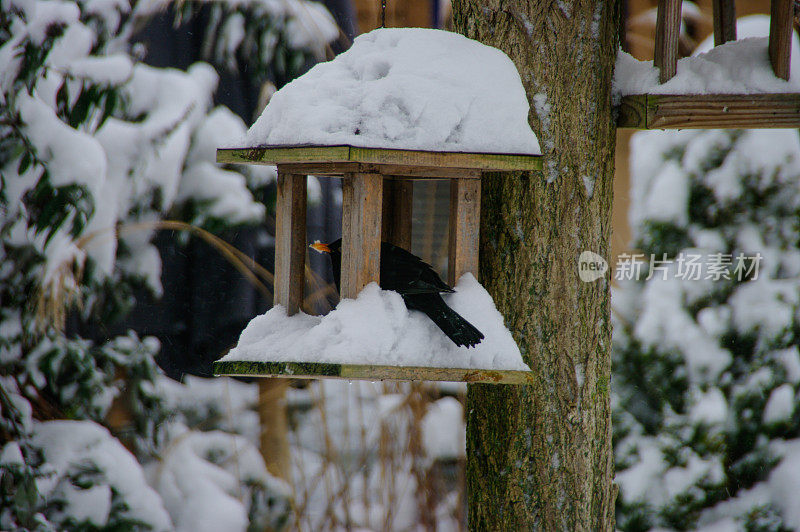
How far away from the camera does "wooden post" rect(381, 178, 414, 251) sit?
1768mm

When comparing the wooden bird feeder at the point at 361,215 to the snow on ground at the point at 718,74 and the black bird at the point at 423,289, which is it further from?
the snow on ground at the point at 718,74

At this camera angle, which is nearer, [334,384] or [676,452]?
[676,452]

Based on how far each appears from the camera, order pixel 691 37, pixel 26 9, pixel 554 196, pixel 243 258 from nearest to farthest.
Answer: pixel 554 196
pixel 26 9
pixel 243 258
pixel 691 37

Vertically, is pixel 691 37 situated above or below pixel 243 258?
above

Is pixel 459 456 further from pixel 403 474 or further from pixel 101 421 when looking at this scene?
pixel 101 421

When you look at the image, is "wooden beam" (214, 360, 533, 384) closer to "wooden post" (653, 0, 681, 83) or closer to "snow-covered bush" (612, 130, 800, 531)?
"wooden post" (653, 0, 681, 83)

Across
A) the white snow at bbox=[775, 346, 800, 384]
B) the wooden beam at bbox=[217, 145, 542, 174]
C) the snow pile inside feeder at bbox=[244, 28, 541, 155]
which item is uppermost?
the snow pile inside feeder at bbox=[244, 28, 541, 155]

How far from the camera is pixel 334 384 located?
3244mm

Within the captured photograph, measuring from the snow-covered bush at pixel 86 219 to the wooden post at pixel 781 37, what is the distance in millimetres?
1957

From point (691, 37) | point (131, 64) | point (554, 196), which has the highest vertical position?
point (691, 37)

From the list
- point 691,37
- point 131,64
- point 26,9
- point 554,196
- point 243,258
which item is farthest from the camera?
point 691,37

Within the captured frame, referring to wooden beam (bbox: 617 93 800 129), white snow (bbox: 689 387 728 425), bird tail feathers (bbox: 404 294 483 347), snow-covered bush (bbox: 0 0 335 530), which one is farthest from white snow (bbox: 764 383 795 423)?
snow-covered bush (bbox: 0 0 335 530)

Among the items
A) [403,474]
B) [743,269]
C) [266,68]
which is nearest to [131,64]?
[266,68]

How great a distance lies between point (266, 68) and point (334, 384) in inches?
56.6
